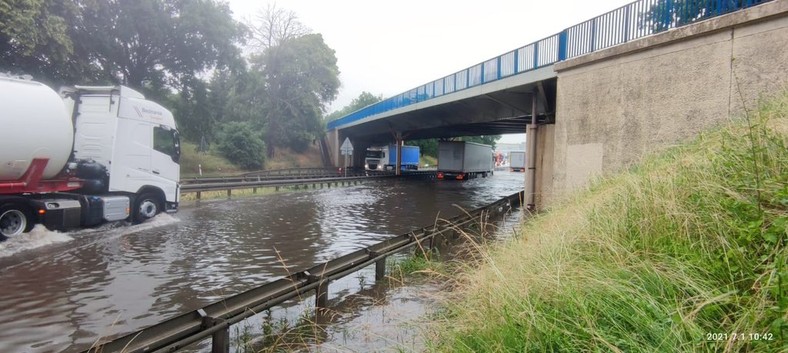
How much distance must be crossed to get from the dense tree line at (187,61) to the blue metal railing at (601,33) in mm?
A: 19937

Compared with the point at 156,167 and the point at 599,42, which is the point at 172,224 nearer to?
the point at 156,167

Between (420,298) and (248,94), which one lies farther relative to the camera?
(248,94)

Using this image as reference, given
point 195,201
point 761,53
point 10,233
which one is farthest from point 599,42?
point 195,201

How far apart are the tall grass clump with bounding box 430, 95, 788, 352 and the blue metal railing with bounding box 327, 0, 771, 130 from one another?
6.55 meters

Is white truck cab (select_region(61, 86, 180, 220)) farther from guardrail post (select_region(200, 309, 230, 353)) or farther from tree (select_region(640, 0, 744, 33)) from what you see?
tree (select_region(640, 0, 744, 33))

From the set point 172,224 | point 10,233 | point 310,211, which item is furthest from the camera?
point 310,211

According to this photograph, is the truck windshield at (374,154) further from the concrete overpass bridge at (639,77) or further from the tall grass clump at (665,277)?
the tall grass clump at (665,277)

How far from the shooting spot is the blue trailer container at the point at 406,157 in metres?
56.3

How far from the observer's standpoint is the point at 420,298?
22.5 feet

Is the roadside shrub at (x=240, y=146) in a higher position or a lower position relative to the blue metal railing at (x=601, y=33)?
lower

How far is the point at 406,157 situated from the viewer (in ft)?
191

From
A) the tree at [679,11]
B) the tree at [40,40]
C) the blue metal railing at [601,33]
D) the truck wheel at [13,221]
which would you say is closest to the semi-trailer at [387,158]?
the blue metal railing at [601,33]

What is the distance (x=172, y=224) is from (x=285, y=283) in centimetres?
985

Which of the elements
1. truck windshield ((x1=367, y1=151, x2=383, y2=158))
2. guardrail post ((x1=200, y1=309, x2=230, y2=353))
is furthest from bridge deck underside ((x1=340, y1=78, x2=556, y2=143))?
guardrail post ((x1=200, y1=309, x2=230, y2=353))
